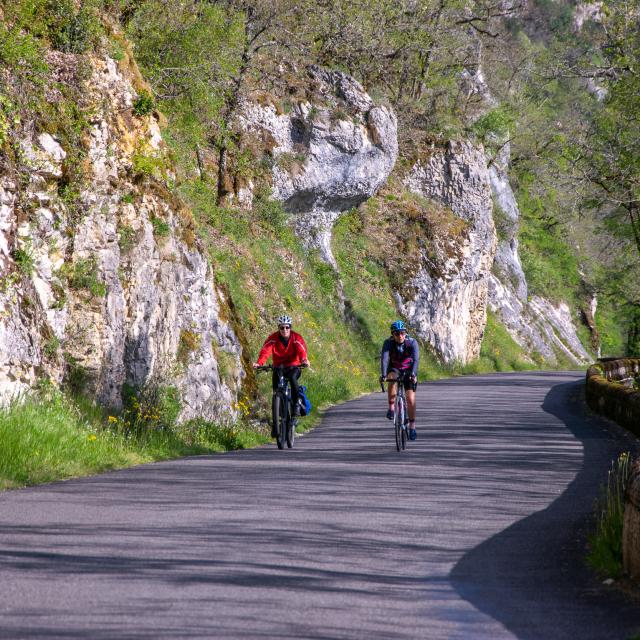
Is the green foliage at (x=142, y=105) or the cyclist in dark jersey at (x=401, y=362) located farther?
→ the green foliage at (x=142, y=105)

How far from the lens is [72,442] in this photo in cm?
1398

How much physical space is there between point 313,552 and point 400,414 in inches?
360

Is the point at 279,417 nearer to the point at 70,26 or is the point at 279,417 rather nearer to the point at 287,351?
the point at 287,351

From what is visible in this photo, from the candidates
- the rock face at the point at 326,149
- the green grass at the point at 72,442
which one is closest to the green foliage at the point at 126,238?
the green grass at the point at 72,442

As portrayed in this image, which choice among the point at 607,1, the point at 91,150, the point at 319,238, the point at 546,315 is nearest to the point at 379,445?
the point at 91,150

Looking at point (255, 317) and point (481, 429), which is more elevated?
point (255, 317)

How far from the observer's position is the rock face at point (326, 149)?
1532 inches

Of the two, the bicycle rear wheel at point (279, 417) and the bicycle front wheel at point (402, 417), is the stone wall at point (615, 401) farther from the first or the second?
the bicycle rear wheel at point (279, 417)

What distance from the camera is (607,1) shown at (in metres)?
27.0

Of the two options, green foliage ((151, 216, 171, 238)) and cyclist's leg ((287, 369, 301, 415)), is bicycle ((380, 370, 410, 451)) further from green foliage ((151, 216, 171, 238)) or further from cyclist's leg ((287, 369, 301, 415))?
green foliage ((151, 216, 171, 238))

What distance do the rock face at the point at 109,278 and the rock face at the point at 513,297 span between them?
147ft

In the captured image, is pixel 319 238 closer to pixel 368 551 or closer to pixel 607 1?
pixel 607 1

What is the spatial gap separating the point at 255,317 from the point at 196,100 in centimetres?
570

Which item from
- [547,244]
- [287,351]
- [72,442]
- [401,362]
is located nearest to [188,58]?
[287,351]
